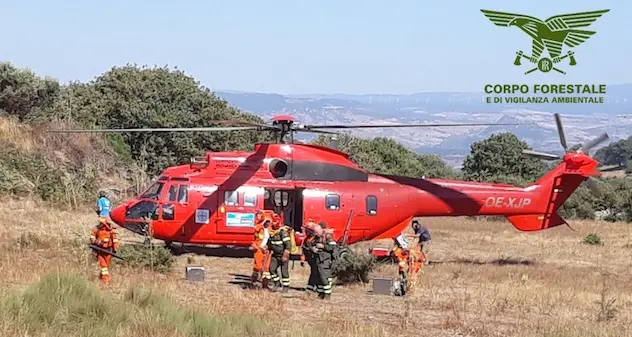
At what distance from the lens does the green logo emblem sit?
26672 millimetres

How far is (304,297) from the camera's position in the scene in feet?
47.2

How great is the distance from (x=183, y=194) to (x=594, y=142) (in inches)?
424

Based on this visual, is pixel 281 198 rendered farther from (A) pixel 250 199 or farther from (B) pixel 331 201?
(B) pixel 331 201

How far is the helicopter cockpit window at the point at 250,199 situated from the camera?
18969mm

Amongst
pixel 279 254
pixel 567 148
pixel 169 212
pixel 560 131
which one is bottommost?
pixel 279 254

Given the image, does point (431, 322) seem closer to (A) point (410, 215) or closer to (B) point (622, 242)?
(A) point (410, 215)


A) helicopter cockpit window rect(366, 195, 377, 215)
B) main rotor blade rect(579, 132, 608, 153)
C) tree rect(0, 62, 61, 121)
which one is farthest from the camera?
tree rect(0, 62, 61, 121)

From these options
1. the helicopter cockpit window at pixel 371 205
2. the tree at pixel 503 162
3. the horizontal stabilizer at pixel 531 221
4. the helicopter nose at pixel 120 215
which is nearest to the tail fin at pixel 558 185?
the horizontal stabilizer at pixel 531 221

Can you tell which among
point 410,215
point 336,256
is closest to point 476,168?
point 410,215

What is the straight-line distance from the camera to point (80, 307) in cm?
1007

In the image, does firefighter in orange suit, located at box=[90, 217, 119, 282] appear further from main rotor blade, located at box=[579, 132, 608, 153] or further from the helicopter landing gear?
main rotor blade, located at box=[579, 132, 608, 153]

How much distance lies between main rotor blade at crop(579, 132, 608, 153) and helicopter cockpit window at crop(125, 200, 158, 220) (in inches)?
444

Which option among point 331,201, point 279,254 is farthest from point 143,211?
point 279,254

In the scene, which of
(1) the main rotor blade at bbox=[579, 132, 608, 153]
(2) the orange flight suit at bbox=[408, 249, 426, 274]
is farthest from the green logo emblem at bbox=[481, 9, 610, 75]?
(2) the orange flight suit at bbox=[408, 249, 426, 274]
